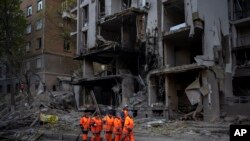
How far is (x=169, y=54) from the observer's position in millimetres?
27531

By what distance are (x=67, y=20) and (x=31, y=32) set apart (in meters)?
5.61

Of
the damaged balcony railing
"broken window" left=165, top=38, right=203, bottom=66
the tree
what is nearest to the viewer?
the damaged balcony railing

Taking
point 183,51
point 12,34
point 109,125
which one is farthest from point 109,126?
point 12,34

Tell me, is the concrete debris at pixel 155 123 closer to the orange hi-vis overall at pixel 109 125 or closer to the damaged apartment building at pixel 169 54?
the damaged apartment building at pixel 169 54

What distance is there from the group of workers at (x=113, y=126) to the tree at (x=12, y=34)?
23.6 metres

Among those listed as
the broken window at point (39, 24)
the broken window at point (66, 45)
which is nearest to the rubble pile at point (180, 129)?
the broken window at point (66, 45)

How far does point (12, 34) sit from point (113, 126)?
30822mm

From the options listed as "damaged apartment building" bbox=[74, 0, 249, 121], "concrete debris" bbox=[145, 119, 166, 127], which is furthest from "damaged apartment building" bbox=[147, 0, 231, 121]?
"concrete debris" bbox=[145, 119, 166, 127]

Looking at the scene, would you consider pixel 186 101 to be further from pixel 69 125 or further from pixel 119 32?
pixel 119 32

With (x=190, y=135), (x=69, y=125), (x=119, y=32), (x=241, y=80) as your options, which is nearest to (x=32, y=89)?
(x=119, y=32)

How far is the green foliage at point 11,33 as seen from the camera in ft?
125

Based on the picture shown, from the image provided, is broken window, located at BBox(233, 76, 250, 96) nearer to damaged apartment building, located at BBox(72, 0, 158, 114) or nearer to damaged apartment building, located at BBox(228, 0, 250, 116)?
damaged apartment building, located at BBox(228, 0, 250, 116)

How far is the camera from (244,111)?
948 inches

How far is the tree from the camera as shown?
3822 cm
